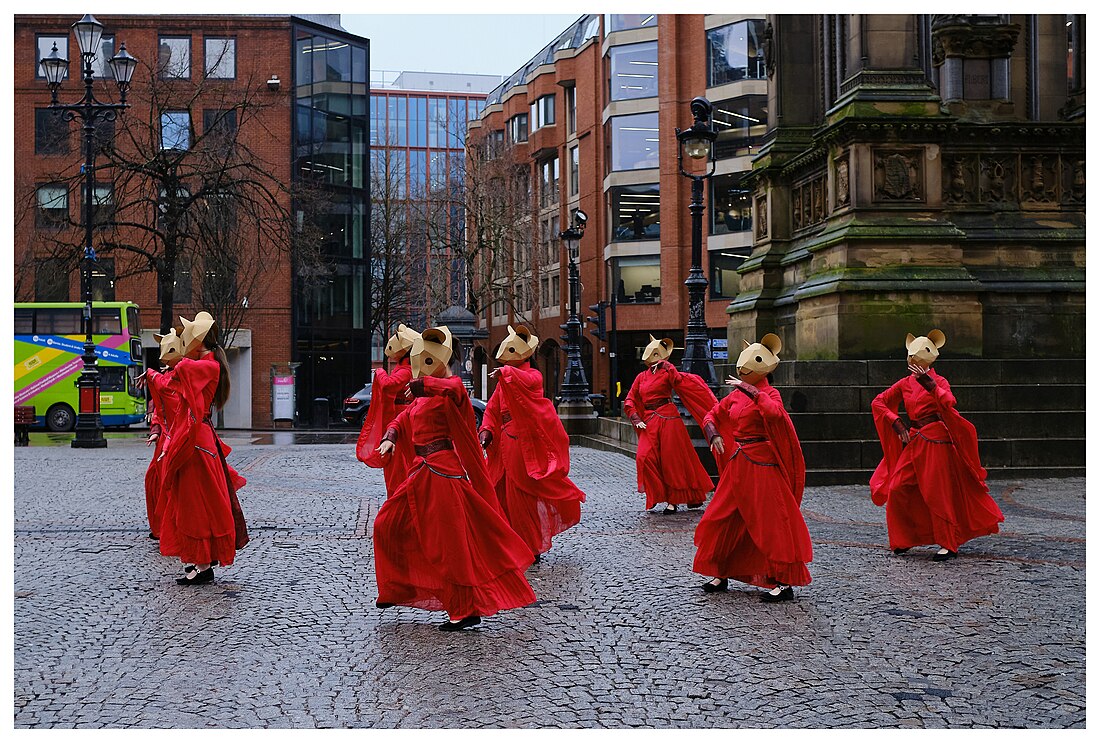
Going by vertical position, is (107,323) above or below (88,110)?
below

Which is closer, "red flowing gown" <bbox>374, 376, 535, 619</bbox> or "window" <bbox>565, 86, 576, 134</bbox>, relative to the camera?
"red flowing gown" <bbox>374, 376, 535, 619</bbox>

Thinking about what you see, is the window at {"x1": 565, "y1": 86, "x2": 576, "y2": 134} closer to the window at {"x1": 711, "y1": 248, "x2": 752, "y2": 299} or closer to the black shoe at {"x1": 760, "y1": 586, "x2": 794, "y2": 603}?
the window at {"x1": 711, "y1": 248, "x2": 752, "y2": 299}

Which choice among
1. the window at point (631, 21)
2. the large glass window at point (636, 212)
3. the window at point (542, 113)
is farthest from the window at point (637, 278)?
the window at point (542, 113)

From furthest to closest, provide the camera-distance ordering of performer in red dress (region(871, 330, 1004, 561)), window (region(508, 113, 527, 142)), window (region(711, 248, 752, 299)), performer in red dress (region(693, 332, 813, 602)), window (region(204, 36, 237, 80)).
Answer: window (region(508, 113, 527, 142)), window (region(711, 248, 752, 299)), window (region(204, 36, 237, 80)), performer in red dress (region(871, 330, 1004, 561)), performer in red dress (region(693, 332, 813, 602))

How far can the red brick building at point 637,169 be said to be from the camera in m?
50.2

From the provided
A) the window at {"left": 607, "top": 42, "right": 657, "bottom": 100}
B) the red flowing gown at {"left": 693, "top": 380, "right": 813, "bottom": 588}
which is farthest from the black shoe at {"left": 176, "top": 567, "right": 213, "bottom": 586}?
the window at {"left": 607, "top": 42, "right": 657, "bottom": 100}

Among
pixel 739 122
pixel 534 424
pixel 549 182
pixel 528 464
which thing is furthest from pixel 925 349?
pixel 549 182

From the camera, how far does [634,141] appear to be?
53438mm

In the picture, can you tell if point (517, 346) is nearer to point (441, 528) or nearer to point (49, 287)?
point (441, 528)

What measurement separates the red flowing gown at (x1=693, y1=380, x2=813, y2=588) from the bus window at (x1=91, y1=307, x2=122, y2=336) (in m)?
33.4

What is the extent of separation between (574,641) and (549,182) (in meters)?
56.3

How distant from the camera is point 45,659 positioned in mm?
6375

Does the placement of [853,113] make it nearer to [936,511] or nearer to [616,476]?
[616,476]

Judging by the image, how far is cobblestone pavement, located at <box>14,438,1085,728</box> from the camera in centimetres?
546
